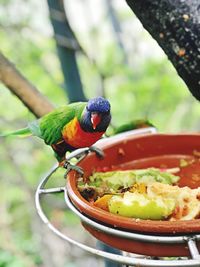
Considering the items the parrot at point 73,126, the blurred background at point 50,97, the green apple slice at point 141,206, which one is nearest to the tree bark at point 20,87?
the parrot at point 73,126

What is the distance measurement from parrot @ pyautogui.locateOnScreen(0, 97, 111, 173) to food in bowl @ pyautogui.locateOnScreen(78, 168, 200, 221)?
0.57ft

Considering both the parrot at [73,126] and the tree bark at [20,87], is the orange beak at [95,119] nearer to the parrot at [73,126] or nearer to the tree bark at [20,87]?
the parrot at [73,126]

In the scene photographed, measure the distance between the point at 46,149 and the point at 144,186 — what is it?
2.83 meters

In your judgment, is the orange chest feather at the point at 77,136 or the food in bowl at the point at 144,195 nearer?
the food in bowl at the point at 144,195

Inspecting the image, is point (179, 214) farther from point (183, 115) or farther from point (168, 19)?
point (183, 115)

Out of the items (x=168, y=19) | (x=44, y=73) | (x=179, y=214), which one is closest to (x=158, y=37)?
(x=168, y=19)

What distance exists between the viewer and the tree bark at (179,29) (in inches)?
55.4

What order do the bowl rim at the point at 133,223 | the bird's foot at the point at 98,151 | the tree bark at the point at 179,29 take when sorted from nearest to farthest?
the bowl rim at the point at 133,223 < the tree bark at the point at 179,29 < the bird's foot at the point at 98,151

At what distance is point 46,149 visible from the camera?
3961 mm

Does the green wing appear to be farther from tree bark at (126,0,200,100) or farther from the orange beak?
tree bark at (126,0,200,100)

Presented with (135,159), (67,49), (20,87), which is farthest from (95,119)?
(67,49)

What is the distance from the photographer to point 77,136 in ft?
5.04

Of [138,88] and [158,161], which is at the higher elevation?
[158,161]

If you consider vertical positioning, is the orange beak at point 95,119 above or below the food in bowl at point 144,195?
above
